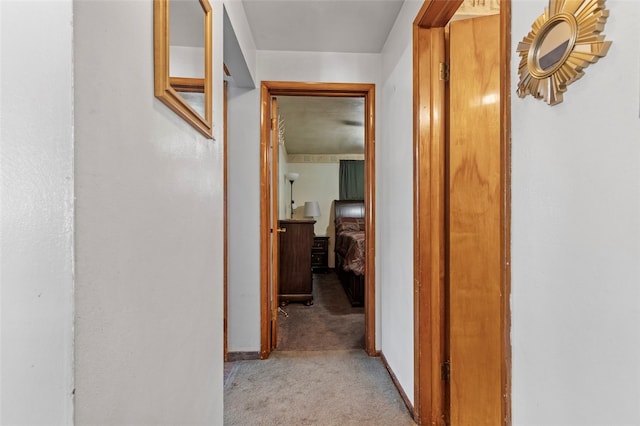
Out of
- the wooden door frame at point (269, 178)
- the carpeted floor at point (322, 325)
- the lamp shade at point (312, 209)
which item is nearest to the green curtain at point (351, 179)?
the lamp shade at point (312, 209)

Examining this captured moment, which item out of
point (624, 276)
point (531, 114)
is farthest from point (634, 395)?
point (531, 114)

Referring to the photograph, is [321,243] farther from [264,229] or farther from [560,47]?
[560,47]

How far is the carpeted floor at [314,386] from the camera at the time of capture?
1.66 m

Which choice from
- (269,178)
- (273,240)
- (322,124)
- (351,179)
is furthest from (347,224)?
(269,178)

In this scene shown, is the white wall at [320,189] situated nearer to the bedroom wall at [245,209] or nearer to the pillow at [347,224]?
the pillow at [347,224]

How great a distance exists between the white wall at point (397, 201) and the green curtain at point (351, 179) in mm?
3792

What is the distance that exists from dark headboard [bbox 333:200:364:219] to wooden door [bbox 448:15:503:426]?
4.41 meters

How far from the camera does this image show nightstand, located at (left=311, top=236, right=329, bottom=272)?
5656mm

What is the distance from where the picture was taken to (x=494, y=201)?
148 centimetres

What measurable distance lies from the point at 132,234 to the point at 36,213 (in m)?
0.22

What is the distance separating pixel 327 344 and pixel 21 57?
8.33ft

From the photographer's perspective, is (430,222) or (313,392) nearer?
(430,222)

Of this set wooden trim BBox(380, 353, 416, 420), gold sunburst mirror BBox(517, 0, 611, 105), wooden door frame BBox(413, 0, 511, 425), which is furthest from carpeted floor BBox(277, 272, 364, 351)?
gold sunburst mirror BBox(517, 0, 611, 105)

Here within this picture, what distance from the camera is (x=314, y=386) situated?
1930 millimetres
